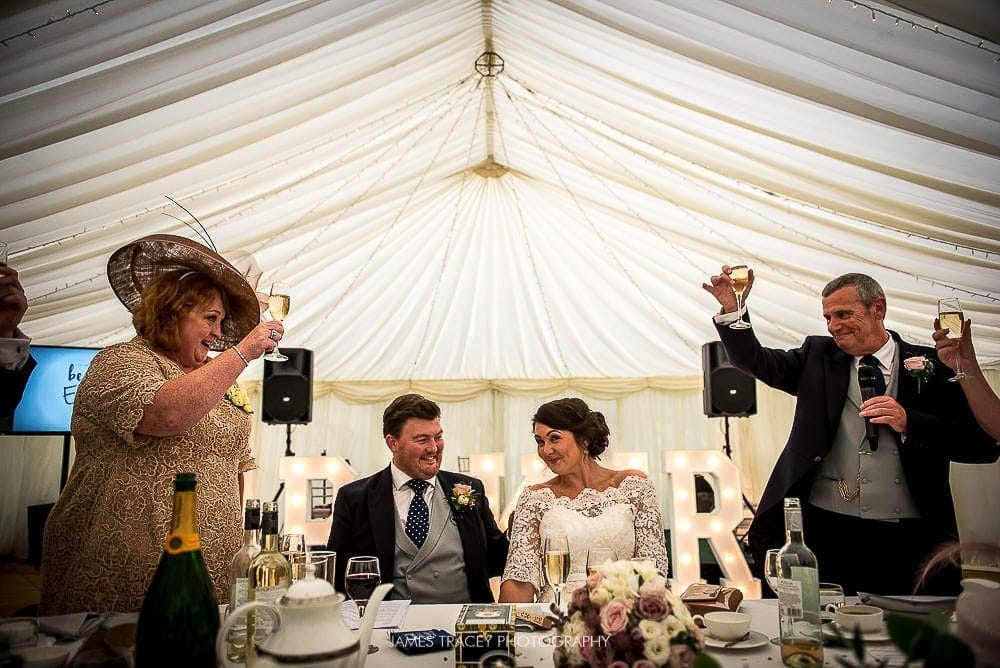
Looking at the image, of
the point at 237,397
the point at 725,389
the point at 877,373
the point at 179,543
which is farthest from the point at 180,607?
the point at 725,389

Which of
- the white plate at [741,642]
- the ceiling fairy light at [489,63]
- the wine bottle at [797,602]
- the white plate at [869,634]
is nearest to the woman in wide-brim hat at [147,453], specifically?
the white plate at [741,642]

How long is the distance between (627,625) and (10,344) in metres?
1.55

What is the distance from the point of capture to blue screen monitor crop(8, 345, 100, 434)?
205 inches

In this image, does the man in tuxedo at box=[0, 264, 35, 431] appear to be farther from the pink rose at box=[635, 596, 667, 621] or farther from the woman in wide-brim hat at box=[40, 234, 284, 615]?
the pink rose at box=[635, 596, 667, 621]

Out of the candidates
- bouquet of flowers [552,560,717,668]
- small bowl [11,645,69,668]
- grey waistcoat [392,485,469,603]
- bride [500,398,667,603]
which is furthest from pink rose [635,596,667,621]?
grey waistcoat [392,485,469,603]

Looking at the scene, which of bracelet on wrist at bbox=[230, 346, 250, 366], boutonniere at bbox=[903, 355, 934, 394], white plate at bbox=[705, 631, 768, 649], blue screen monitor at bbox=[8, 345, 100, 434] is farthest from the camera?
blue screen monitor at bbox=[8, 345, 100, 434]

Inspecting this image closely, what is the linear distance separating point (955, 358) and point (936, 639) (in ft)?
6.54

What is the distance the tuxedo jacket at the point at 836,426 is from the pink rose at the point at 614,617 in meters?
1.64

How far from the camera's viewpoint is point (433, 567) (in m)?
2.85

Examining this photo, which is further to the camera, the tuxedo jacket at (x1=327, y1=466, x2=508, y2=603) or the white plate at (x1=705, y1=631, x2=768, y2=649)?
the tuxedo jacket at (x1=327, y1=466, x2=508, y2=603)

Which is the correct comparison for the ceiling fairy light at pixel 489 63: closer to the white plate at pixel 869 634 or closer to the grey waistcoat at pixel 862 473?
the grey waistcoat at pixel 862 473

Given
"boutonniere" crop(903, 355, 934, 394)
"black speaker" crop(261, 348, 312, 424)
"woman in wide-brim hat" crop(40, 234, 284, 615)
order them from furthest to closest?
"black speaker" crop(261, 348, 312, 424)
"boutonniere" crop(903, 355, 934, 394)
"woman in wide-brim hat" crop(40, 234, 284, 615)

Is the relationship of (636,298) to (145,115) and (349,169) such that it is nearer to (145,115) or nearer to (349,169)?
(349,169)

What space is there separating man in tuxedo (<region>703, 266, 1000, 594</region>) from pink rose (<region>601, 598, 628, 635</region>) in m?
1.58
